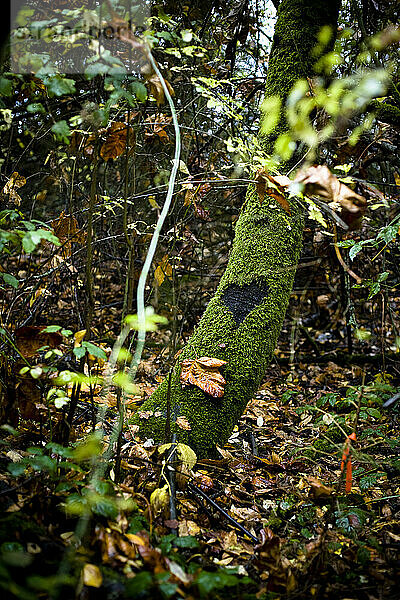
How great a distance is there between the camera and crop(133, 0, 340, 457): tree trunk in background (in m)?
2.21

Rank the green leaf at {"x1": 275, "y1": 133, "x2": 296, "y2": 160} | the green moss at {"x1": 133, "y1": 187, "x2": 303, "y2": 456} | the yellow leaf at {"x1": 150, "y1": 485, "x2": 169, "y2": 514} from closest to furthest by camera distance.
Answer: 1. the yellow leaf at {"x1": 150, "y1": 485, "x2": 169, "y2": 514}
2. the green moss at {"x1": 133, "y1": 187, "x2": 303, "y2": 456}
3. the green leaf at {"x1": 275, "y1": 133, "x2": 296, "y2": 160}

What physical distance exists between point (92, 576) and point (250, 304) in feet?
5.43

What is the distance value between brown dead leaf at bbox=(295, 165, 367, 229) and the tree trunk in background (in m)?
1.11

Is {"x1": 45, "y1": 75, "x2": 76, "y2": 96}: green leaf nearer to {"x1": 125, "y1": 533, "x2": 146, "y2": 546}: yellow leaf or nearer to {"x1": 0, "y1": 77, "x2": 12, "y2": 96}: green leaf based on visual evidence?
{"x1": 0, "y1": 77, "x2": 12, "y2": 96}: green leaf

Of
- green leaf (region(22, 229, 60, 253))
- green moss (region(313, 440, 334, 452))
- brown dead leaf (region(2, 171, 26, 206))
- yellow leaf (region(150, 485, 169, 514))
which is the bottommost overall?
green moss (region(313, 440, 334, 452))

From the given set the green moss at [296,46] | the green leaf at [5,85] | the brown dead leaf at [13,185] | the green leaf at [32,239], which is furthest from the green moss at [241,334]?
the green leaf at [5,85]

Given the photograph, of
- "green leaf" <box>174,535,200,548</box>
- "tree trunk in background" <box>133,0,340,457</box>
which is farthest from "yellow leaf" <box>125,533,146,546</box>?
"tree trunk in background" <box>133,0,340,457</box>

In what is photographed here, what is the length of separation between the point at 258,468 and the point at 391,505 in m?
0.69

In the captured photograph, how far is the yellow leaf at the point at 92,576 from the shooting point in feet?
3.37

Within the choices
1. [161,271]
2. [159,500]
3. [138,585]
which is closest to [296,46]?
[161,271]

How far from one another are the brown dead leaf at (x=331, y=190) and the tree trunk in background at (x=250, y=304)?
1106 mm

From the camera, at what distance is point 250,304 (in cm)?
245

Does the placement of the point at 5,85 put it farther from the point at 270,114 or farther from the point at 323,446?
the point at 323,446

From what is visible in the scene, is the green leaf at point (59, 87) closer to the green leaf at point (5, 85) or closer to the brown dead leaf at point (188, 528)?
the green leaf at point (5, 85)
